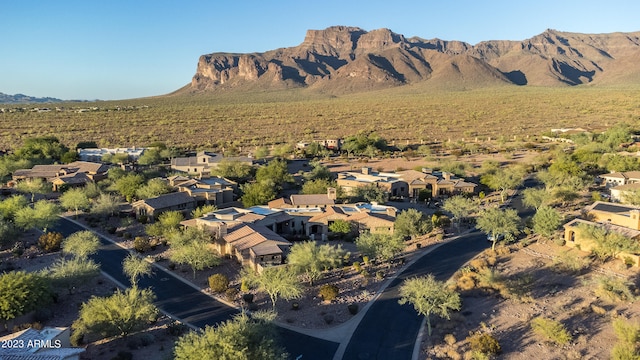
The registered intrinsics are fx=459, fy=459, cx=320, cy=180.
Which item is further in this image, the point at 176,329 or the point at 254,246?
the point at 254,246

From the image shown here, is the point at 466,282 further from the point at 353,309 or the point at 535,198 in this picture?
the point at 535,198

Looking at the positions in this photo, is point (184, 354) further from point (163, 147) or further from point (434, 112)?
point (434, 112)

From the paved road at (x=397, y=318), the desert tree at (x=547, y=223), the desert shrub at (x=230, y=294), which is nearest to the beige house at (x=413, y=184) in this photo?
the desert tree at (x=547, y=223)

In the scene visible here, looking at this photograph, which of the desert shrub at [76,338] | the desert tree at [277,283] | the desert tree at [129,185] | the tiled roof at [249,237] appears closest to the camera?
the desert shrub at [76,338]

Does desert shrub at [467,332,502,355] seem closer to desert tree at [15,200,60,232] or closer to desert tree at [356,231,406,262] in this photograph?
desert tree at [356,231,406,262]

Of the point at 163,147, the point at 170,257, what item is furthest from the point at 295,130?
the point at 170,257

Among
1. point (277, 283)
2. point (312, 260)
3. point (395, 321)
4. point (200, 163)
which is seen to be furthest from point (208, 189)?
point (395, 321)

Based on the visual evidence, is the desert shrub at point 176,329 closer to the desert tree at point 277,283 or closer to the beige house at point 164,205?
the desert tree at point 277,283
